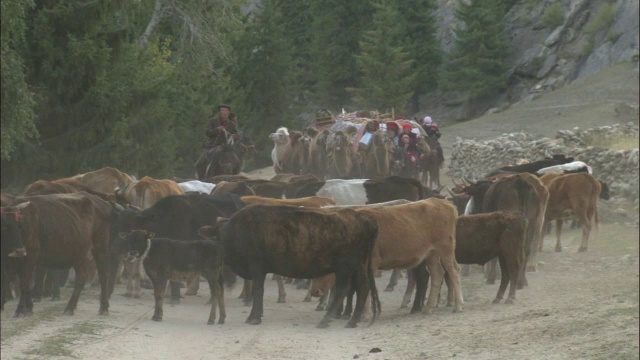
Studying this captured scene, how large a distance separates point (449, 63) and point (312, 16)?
10.0 meters

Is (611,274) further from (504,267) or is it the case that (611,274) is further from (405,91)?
(405,91)

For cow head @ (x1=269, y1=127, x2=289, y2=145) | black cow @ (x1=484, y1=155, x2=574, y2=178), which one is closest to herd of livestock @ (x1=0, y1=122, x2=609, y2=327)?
black cow @ (x1=484, y1=155, x2=574, y2=178)

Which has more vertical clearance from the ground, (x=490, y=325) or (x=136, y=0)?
(x=136, y=0)

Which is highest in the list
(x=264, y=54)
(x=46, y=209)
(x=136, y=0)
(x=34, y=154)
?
(x=264, y=54)

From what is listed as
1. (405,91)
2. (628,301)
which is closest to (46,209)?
(628,301)

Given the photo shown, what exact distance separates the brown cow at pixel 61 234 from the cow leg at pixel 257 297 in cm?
207

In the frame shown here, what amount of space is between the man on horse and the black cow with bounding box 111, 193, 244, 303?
9.03 metres

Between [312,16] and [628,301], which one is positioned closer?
[628,301]

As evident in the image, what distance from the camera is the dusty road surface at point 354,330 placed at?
13781mm

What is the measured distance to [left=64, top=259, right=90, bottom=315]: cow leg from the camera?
1656cm

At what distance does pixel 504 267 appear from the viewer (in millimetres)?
17812

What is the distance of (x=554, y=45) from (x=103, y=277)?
65833 mm

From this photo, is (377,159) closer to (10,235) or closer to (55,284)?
(55,284)

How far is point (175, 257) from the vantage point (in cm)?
1672
